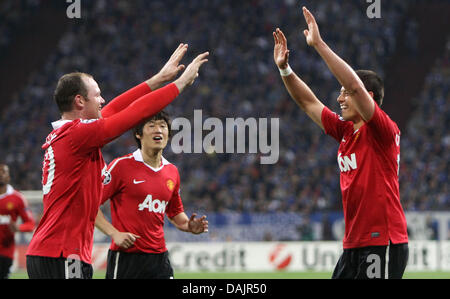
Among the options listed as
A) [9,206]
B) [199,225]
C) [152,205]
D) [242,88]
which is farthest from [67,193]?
[242,88]

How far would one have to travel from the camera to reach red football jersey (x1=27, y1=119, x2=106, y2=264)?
5.04 meters

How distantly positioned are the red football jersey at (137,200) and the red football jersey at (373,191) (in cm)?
210

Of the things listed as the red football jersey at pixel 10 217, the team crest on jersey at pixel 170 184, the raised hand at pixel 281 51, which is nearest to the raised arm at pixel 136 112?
the raised hand at pixel 281 51

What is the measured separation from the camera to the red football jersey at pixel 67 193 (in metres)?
5.04

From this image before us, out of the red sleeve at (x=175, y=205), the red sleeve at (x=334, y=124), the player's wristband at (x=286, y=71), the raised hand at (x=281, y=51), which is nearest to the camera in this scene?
the red sleeve at (x=334, y=124)

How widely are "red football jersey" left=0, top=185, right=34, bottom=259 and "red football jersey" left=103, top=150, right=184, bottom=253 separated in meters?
4.56

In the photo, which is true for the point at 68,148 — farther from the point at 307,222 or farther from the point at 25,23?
the point at 25,23

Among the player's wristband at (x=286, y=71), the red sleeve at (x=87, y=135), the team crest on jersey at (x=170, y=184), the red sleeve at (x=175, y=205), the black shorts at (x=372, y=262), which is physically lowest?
the black shorts at (x=372, y=262)

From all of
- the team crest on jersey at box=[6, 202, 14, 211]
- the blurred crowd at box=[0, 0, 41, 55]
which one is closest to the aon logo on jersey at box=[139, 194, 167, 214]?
the team crest on jersey at box=[6, 202, 14, 211]

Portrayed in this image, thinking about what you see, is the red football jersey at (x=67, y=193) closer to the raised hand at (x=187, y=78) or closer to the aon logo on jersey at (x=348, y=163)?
the raised hand at (x=187, y=78)

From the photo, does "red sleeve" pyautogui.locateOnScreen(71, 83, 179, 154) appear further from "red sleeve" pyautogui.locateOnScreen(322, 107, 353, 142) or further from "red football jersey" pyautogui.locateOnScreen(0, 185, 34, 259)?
"red football jersey" pyautogui.locateOnScreen(0, 185, 34, 259)

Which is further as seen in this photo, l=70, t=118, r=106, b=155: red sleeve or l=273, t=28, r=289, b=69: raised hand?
l=273, t=28, r=289, b=69: raised hand
